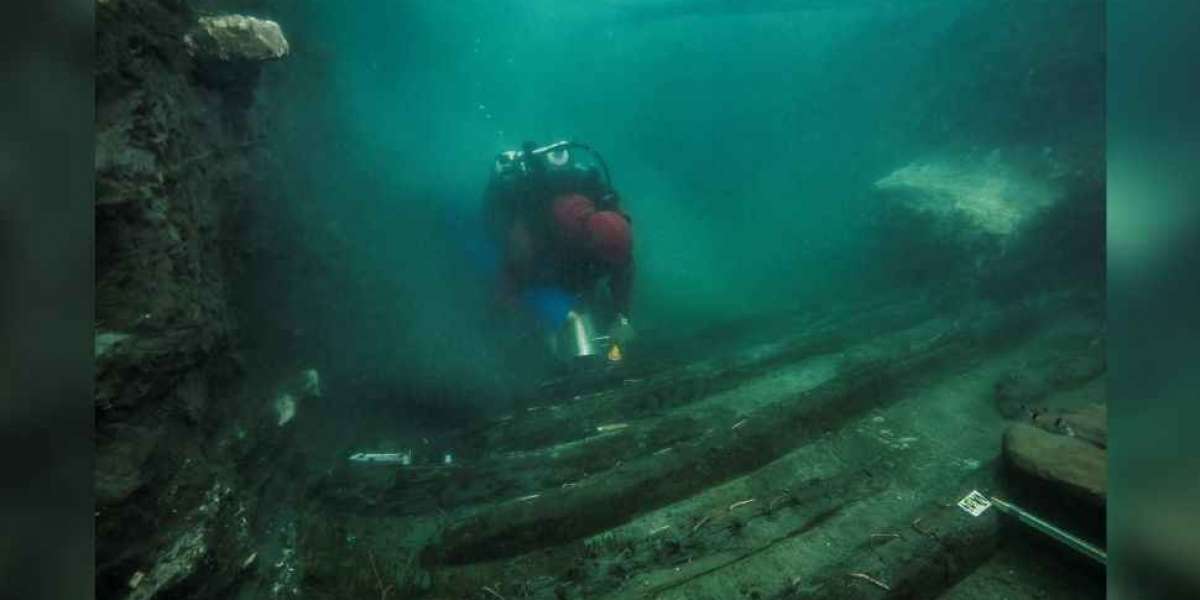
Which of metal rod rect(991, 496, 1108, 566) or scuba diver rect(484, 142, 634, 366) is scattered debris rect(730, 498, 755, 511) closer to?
metal rod rect(991, 496, 1108, 566)

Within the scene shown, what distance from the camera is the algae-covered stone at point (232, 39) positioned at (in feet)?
14.4

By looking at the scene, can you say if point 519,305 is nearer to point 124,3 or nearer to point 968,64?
point 124,3

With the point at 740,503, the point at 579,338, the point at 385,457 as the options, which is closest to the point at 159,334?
the point at 385,457

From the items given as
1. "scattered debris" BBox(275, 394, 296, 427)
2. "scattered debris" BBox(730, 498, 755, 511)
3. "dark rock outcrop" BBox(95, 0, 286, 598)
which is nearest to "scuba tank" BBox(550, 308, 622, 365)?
"scattered debris" BBox(730, 498, 755, 511)

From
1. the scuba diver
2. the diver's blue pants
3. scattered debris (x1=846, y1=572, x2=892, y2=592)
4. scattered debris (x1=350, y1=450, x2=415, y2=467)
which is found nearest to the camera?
scattered debris (x1=846, y1=572, x2=892, y2=592)

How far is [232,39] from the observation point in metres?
4.58

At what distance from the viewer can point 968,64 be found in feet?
48.2

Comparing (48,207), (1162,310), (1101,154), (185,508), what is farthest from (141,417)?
(1101,154)

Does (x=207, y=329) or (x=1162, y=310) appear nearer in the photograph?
(x=1162, y=310)

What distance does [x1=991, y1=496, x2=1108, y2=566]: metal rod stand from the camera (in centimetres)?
372

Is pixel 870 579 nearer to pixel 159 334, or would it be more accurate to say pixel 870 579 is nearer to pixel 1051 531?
pixel 1051 531

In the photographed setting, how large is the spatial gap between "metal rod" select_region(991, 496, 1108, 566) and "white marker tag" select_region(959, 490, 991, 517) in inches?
2.4

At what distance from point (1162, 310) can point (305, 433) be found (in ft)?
20.2

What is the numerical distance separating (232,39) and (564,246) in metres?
3.79
